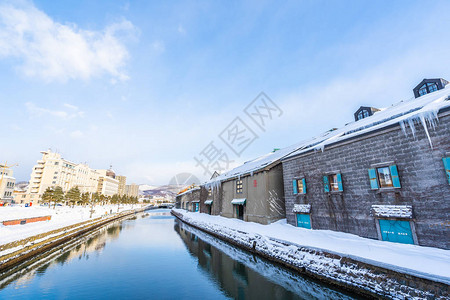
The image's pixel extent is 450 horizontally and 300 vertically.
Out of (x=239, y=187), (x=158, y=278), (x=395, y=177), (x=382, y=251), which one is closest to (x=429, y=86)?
(x=395, y=177)

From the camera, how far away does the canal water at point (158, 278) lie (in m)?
9.77

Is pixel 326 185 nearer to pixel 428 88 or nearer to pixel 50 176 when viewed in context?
pixel 428 88

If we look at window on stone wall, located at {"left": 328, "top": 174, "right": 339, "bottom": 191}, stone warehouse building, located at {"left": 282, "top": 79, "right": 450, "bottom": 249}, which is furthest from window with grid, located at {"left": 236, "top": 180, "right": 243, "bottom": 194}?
window on stone wall, located at {"left": 328, "top": 174, "right": 339, "bottom": 191}

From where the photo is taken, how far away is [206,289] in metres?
10.6

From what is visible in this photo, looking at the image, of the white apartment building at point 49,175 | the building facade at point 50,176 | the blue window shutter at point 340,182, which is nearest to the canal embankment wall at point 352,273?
the blue window shutter at point 340,182

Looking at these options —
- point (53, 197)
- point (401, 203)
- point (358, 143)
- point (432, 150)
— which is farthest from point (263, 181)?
point (53, 197)

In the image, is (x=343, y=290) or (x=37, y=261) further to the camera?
(x=37, y=261)

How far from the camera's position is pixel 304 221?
16406 millimetres

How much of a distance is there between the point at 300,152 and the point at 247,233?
27.0ft

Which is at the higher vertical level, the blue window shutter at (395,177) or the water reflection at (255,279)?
the blue window shutter at (395,177)

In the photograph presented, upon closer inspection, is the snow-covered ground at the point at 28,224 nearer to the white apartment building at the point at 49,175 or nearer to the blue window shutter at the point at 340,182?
the blue window shutter at the point at 340,182

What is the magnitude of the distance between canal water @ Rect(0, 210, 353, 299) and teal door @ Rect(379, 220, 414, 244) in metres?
4.35

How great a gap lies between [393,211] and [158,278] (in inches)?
532

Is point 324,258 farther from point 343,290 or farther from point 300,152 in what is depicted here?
point 300,152
